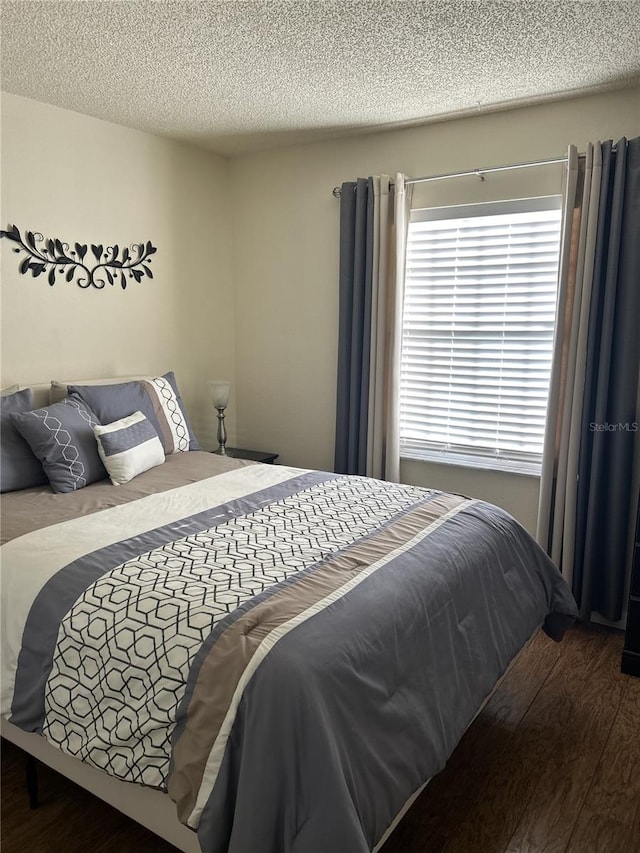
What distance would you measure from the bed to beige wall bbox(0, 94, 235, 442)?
1180 mm

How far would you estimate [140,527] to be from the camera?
2.32 m

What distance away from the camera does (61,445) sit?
9.17 feet

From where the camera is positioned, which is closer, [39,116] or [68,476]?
[68,476]

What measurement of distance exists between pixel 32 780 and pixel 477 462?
2.57 meters

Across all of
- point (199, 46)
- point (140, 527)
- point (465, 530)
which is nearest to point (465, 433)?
point (465, 530)

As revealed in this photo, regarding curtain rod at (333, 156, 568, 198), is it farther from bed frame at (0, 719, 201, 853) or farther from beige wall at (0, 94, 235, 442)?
bed frame at (0, 719, 201, 853)

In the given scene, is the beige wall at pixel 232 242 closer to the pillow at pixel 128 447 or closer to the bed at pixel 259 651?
the pillow at pixel 128 447

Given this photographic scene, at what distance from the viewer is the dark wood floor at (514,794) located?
1.92 m

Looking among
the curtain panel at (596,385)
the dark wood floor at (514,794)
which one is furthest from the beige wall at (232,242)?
the dark wood floor at (514,794)

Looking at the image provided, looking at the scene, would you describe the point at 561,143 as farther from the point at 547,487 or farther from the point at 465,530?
the point at 465,530

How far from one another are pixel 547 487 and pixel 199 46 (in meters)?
2.54

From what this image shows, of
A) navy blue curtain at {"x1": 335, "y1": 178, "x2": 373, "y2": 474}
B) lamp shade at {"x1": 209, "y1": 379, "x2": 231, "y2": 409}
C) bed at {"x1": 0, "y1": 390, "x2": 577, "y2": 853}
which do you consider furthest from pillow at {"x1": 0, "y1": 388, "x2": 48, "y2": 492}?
navy blue curtain at {"x1": 335, "y1": 178, "x2": 373, "y2": 474}

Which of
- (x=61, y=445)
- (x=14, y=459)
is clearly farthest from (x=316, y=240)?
(x=14, y=459)

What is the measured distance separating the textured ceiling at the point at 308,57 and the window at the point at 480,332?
60 centimetres
